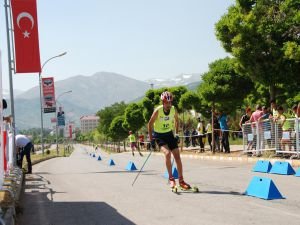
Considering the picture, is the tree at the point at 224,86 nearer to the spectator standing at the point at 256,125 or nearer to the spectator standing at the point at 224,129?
the spectator standing at the point at 224,129

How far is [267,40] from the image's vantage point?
20703 millimetres

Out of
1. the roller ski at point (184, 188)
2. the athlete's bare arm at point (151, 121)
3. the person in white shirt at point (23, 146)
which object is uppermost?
the athlete's bare arm at point (151, 121)

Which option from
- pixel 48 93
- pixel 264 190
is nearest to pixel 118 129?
pixel 48 93

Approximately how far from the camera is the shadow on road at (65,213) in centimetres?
660

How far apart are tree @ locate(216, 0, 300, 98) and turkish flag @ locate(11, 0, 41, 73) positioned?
346 inches

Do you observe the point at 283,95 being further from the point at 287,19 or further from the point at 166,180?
the point at 166,180

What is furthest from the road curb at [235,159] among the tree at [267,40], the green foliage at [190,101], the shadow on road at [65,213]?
the green foliage at [190,101]

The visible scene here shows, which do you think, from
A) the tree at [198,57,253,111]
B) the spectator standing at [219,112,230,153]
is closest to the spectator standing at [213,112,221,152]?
the spectator standing at [219,112,230,153]

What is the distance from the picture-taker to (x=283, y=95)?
90.0 feet

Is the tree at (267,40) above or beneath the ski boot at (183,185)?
above

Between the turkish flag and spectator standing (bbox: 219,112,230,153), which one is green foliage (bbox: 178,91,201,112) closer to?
spectator standing (bbox: 219,112,230,153)

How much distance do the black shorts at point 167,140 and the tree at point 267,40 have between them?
12.0m

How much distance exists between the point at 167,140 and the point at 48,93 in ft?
97.4

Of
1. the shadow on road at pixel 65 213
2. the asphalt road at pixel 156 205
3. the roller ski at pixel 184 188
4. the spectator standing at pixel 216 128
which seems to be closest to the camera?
the asphalt road at pixel 156 205
